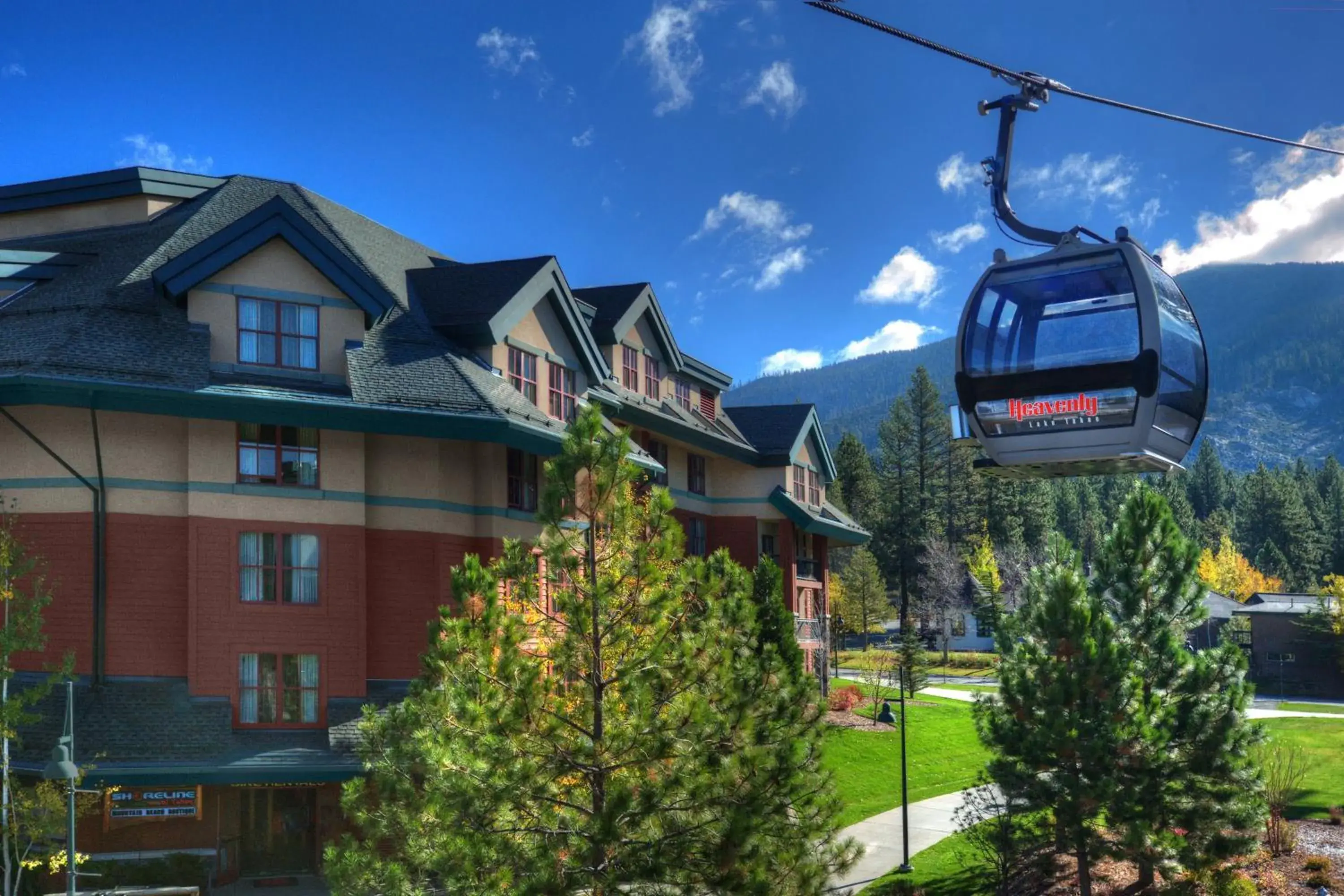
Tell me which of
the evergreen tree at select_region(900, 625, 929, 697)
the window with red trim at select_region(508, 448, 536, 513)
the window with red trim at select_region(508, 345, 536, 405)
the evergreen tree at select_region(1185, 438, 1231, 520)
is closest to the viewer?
the window with red trim at select_region(508, 448, 536, 513)

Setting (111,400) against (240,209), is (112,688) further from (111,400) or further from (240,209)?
(240,209)

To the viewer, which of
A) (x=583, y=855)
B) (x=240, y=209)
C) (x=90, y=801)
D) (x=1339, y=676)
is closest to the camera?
(x=583, y=855)

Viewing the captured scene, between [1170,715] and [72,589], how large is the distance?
21413mm

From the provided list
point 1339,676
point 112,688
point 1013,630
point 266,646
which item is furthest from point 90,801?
point 1339,676

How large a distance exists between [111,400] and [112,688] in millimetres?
5702

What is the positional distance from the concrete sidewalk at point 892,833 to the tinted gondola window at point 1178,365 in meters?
13.6

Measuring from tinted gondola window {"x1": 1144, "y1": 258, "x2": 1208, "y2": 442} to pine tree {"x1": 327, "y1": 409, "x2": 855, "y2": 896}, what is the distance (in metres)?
5.58

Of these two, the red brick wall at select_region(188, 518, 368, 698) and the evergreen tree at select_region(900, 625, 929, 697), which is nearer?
the red brick wall at select_region(188, 518, 368, 698)

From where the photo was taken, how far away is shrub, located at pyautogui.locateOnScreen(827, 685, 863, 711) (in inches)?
1848

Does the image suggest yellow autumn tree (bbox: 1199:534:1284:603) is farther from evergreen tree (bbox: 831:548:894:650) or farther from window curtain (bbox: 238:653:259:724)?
window curtain (bbox: 238:653:259:724)

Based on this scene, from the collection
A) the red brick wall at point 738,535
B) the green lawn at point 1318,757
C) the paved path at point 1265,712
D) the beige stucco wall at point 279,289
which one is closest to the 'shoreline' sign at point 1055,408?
the green lawn at point 1318,757

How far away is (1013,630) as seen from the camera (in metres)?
24.3

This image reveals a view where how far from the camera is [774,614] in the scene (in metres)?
38.2

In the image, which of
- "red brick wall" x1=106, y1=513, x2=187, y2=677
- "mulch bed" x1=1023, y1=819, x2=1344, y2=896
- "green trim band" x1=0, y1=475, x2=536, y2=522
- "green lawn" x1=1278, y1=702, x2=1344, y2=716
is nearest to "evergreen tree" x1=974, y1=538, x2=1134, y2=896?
"mulch bed" x1=1023, y1=819, x2=1344, y2=896
